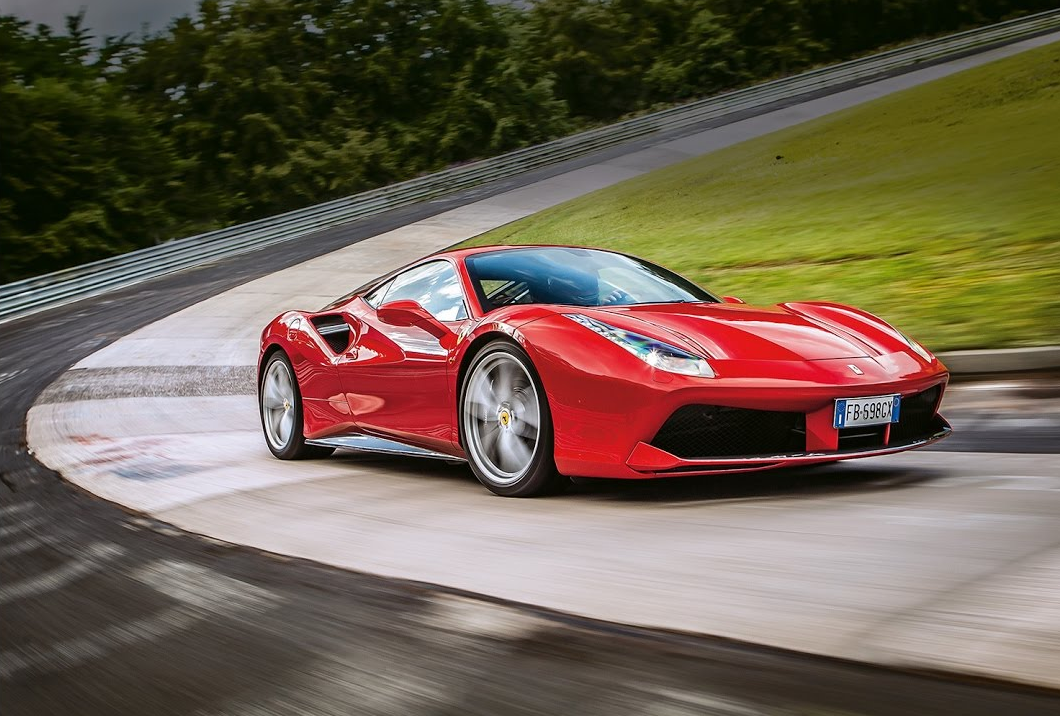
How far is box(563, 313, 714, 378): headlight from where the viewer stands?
13.4 ft

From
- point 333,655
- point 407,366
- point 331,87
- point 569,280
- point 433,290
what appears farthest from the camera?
point 331,87

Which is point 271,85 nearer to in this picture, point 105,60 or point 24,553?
point 105,60

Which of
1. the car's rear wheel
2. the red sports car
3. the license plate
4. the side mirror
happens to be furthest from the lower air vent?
the license plate

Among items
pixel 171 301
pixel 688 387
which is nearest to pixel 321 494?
pixel 688 387

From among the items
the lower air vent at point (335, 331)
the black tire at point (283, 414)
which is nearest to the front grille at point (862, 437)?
the lower air vent at point (335, 331)

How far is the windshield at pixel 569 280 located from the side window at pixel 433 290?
12cm

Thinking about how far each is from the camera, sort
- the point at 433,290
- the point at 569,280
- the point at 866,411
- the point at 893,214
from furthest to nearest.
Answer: the point at 893,214
the point at 433,290
the point at 569,280
the point at 866,411

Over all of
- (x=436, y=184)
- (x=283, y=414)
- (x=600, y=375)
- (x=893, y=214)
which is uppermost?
(x=600, y=375)

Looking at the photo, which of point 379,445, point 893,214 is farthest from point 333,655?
point 893,214

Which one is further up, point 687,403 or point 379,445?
point 687,403

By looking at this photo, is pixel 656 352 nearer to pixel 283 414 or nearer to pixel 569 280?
pixel 569 280

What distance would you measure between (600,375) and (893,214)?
981 cm

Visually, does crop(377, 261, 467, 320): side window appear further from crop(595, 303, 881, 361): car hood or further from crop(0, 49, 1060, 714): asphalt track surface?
crop(0, 49, 1060, 714): asphalt track surface

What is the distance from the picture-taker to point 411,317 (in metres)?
5.29
